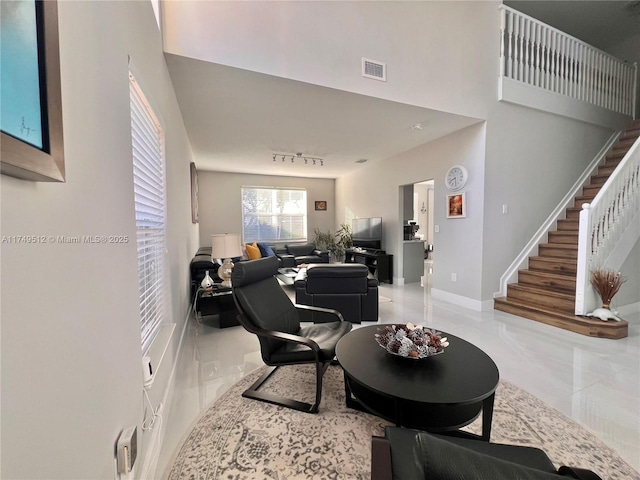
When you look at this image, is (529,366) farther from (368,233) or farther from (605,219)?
(368,233)

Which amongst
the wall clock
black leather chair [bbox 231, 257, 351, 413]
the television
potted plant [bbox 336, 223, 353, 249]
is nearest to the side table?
black leather chair [bbox 231, 257, 351, 413]

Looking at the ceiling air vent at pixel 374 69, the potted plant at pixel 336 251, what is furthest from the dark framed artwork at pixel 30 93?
the potted plant at pixel 336 251

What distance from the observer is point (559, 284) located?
3742mm

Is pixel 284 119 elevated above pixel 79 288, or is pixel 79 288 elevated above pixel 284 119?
pixel 284 119

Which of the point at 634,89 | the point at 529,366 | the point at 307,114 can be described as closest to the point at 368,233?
the point at 307,114

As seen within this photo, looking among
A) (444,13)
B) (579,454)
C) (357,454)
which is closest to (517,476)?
(357,454)

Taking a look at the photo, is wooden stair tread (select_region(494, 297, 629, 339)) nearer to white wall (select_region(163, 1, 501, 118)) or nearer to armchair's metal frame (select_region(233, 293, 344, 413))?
white wall (select_region(163, 1, 501, 118))

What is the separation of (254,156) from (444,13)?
3.70 meters

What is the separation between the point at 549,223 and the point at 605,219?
981 millimetres

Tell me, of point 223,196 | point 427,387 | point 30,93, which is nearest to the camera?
point 30,93

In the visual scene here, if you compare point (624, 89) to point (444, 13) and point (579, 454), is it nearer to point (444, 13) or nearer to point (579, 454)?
point (444, 13)

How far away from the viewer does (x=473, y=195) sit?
401 centimetres

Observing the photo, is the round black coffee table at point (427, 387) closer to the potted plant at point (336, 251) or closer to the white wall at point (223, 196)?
the potted plant at point (336, 251)

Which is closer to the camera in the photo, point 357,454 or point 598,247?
point 357,454
